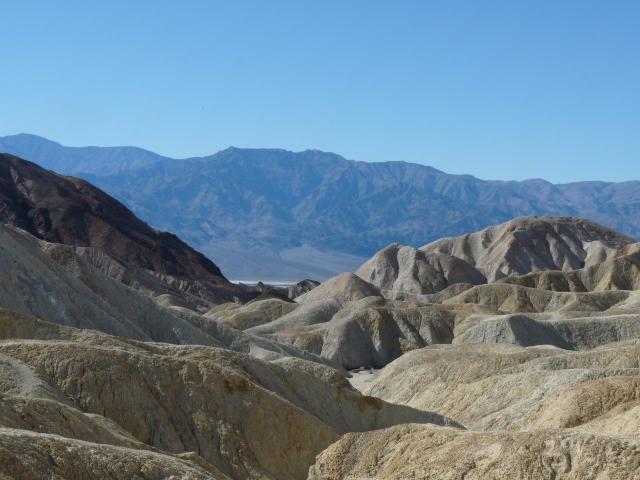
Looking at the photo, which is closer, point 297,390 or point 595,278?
point 297,390

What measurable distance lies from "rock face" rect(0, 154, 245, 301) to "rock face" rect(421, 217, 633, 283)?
39593 mm

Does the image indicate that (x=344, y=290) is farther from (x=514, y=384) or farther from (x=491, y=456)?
(x=491, y=456)

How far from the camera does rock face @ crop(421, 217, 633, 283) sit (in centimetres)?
17762

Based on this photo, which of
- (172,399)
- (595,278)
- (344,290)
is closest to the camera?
(172,399)

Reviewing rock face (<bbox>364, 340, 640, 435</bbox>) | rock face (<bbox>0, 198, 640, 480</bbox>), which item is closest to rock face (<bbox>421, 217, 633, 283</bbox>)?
rock face (<bbox>0, 198, 640, 480</bbox>)

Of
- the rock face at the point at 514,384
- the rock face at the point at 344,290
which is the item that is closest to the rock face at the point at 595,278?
the rock face at the point at 344,290

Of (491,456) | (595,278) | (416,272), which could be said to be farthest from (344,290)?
(491,456)

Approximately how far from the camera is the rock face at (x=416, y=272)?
16212 centimetres

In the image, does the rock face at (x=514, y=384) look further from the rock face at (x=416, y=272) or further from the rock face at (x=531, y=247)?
→ the rock face at (x=531, y=247)

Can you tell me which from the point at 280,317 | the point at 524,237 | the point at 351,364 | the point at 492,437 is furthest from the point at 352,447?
the point at 524,237

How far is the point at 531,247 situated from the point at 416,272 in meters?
27.7

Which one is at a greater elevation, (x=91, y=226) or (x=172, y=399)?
(x=91, y=226)

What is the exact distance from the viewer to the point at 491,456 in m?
24.0

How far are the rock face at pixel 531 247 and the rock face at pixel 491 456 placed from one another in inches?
5701
